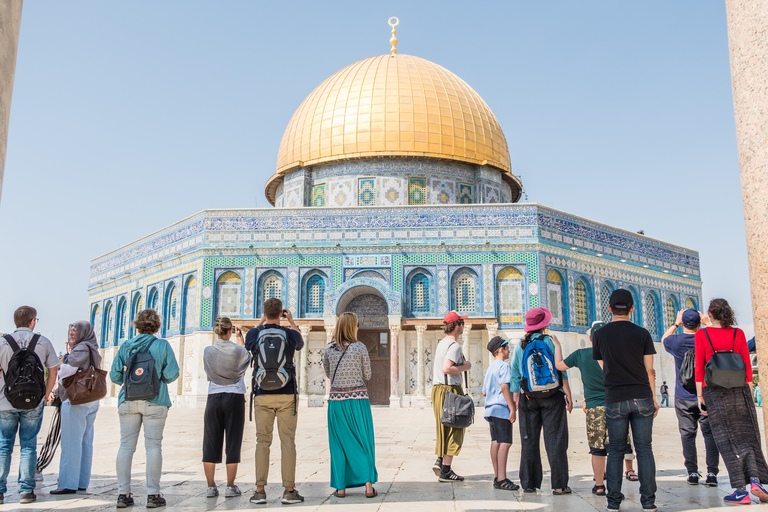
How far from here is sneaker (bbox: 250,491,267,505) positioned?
5410 millimetres

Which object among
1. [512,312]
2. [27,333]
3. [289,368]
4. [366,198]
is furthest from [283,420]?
[366,198]

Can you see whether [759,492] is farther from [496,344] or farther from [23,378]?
[23,378]

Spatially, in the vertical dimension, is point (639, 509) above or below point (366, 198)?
below

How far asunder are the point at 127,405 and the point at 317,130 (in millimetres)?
23205

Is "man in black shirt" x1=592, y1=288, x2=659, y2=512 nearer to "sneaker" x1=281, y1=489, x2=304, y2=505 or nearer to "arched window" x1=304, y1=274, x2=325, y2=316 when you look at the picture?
"sneaker" x1=281, y1=489, x2=304, y2=505

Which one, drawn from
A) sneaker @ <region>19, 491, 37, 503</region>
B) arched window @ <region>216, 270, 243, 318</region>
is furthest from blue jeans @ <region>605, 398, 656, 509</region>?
arched window @ <region>216, 270, 243, 318</region>

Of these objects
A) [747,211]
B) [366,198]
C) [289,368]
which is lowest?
[289,368]

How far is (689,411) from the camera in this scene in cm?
645

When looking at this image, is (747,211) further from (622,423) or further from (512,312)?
(512,312)

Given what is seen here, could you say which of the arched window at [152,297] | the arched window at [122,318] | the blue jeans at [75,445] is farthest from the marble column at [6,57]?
the arched window at [122,318]

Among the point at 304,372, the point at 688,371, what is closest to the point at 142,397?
the point at 688,371

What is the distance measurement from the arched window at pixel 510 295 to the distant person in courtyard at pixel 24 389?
1809cm

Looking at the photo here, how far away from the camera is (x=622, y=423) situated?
17.0ft

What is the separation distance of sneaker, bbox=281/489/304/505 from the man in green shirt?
2326mm
